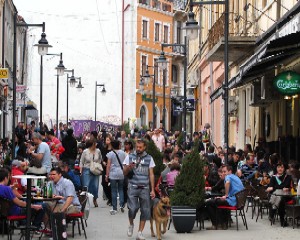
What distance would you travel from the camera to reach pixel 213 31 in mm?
35125

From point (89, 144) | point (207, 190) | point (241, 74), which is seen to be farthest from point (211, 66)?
point (207, 190)

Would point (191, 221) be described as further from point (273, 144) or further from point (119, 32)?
point (119, 32)

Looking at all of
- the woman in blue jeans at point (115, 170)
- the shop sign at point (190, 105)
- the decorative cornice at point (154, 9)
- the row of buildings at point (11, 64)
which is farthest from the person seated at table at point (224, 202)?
the decorative cornice at point (154, 9)

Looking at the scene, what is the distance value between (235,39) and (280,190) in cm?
1278

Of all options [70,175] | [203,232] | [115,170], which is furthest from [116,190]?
[203,232]

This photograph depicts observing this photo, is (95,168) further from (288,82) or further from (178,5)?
(178,5)

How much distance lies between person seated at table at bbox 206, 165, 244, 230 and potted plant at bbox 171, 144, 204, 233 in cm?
44

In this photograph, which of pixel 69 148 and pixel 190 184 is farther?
pixel 69 148

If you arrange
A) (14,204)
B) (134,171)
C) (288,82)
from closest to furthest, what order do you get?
1. (14,204)
2. (134,171)
3. (288,82)

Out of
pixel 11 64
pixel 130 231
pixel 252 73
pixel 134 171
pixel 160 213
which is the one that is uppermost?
pixel 11 64

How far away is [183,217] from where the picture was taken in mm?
18188

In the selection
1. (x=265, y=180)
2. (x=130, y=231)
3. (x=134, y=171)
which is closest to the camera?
(x=134, y=171)

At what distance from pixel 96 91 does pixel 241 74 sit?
1992 inches

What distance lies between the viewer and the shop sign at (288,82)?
24.5 metres
